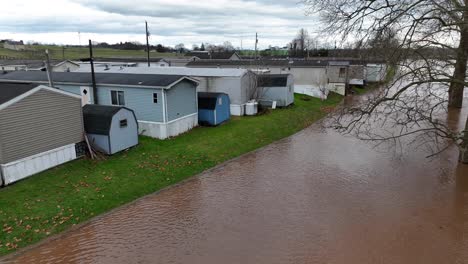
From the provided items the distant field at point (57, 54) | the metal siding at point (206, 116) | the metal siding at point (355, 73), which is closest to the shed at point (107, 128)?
the metal siding at point (206, 116)

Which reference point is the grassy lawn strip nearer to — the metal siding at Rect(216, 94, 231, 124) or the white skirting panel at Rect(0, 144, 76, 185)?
the white skirting panel at Rect(0, 144, 76, 185)

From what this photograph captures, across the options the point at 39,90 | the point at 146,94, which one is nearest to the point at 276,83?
the point at 146,94

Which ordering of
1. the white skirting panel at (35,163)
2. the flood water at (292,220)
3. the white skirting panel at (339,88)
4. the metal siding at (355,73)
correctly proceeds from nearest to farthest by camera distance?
the flood water at (292,220) → the white skirting panel at (35,163) → the white skirting panel at (339,88) → the metal siding at (355,73)

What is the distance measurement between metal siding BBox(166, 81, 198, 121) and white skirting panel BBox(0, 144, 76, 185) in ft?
19.8

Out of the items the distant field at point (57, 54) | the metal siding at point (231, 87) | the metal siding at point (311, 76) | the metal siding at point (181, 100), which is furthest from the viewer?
the distant field at point (57, 54)

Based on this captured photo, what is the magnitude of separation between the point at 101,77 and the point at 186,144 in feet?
27.3

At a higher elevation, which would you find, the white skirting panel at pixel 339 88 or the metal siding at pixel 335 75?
the metal siding at pixel 335 75

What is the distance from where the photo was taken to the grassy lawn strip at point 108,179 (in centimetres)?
1123

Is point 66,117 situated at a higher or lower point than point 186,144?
higher

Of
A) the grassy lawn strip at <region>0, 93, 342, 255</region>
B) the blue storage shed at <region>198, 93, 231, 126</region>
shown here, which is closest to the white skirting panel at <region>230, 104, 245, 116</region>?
the blue storage shed at <region>198, 93, 231, 126</region>

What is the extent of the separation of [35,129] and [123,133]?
405 cm

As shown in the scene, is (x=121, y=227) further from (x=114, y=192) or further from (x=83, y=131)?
(x=83, y=131)

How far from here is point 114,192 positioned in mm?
13570

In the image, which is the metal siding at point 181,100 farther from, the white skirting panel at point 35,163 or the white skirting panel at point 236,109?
the white skirting panel at point 35,163
